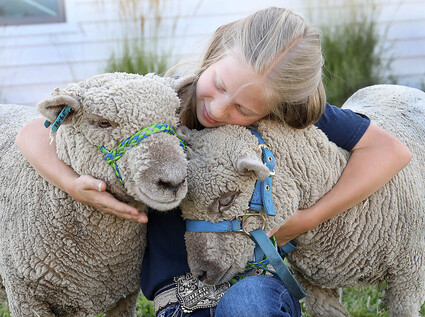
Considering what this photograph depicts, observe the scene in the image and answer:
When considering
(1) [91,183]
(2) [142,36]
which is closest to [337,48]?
(2) [142,36]

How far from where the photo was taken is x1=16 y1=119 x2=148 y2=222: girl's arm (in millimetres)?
2086

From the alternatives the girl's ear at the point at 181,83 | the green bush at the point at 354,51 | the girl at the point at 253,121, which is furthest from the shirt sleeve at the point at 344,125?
the green bush at the point at 354,51

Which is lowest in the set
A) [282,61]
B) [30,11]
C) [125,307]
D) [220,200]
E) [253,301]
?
[30,11]

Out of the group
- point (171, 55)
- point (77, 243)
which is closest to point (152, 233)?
point (77, 243)

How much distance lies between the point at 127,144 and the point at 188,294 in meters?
0.70

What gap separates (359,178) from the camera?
2428 mm

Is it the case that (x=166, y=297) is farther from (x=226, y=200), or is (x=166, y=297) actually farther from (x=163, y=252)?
(x=226, y=200)

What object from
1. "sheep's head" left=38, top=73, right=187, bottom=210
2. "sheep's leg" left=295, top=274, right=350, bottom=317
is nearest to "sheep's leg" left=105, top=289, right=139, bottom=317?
"sheep's head" left=38, top=73, right=187, bottom=210

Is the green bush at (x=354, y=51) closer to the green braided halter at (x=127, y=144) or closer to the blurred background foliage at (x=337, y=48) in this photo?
the blurred background foliage at (x=337, y=48)

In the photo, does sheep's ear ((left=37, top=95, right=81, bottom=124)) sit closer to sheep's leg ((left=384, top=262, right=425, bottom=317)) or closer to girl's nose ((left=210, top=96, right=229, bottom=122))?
girl's nose ((left=210, top=96, right=229, bottom=122))

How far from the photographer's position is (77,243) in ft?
7.52

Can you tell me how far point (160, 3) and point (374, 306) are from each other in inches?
180

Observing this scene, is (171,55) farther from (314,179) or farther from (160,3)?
(314,179)

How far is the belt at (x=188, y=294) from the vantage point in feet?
7.71
